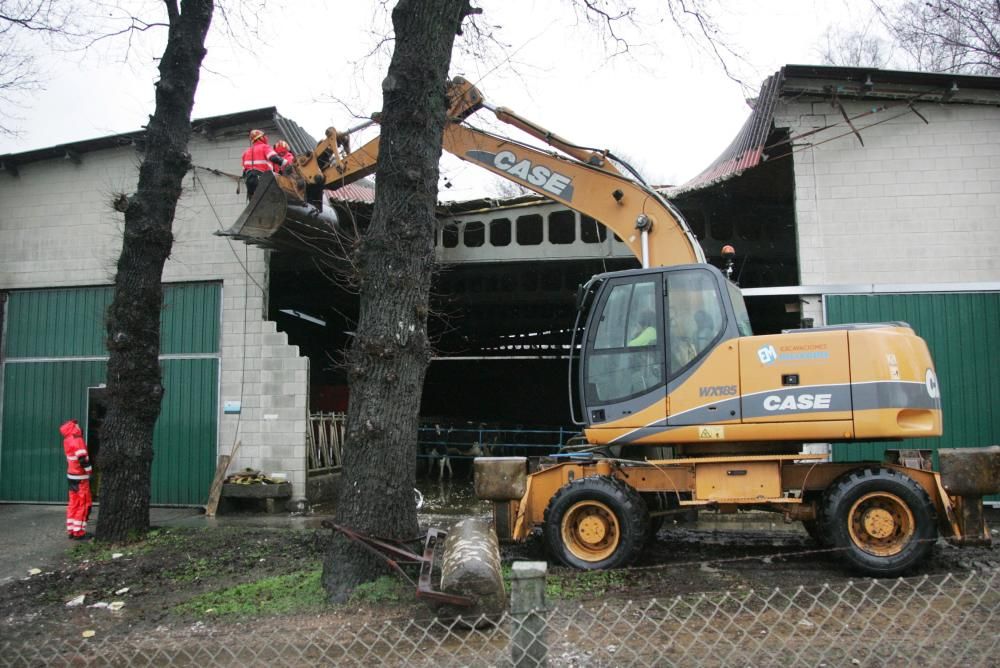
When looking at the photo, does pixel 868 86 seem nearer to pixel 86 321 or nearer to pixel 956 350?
pixel 956 350

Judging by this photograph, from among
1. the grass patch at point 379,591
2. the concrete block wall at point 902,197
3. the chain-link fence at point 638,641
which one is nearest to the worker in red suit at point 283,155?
the grass patch at point 379,591

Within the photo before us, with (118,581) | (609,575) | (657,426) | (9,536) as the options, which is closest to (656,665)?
(609,575)

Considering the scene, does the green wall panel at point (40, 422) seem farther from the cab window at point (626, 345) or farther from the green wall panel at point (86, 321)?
the cab window at point (626, 345)

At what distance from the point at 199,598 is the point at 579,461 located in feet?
11.8

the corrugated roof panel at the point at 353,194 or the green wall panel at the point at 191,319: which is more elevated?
the corrugated roof panel at the point at 353,194

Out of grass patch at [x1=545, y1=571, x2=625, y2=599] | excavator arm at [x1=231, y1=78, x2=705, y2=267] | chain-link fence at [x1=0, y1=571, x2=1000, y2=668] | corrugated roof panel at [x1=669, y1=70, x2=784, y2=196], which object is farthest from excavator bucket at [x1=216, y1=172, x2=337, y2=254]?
grass patch at [x1=545, y1=571, x2=625, y2=599]

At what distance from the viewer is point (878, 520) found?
22.0 feet

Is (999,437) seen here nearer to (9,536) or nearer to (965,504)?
(965,504)

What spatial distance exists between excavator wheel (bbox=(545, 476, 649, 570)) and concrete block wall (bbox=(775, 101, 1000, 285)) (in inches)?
212

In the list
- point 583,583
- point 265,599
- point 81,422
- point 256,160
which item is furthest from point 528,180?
point 81,422

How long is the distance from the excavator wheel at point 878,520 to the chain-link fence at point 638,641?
702mm

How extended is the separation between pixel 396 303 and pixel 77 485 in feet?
19.0

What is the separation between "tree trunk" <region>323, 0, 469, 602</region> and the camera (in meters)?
6.06

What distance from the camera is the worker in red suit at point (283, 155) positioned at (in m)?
10.9
